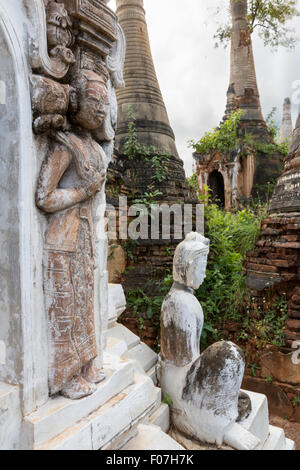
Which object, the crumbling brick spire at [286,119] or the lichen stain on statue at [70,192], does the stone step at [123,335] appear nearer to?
the lichen stain on statue at [70,192]

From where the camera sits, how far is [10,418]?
4.09 feet

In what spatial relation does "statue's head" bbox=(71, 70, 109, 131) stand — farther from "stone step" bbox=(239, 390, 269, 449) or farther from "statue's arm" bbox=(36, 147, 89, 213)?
"stone step" bbox=(239, 390, 269, 449)

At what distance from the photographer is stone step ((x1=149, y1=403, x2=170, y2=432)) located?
6.61 feet

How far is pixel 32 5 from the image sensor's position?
128 cm

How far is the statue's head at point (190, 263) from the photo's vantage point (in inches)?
87.4

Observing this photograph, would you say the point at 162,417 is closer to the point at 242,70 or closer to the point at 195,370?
the point at 195,370

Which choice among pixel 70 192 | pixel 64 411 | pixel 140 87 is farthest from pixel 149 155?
pixel 64 411

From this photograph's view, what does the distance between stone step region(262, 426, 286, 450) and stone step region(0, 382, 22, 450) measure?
1699 millimetres

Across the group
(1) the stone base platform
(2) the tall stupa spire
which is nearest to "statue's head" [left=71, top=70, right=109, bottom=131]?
(1) the stone base platform

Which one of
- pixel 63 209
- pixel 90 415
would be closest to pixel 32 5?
pixel 63 209

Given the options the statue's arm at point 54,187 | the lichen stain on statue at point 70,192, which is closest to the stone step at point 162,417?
the lichen stain on statue at point 70,192

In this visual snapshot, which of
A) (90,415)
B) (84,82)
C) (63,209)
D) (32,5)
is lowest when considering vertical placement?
(90,415)
